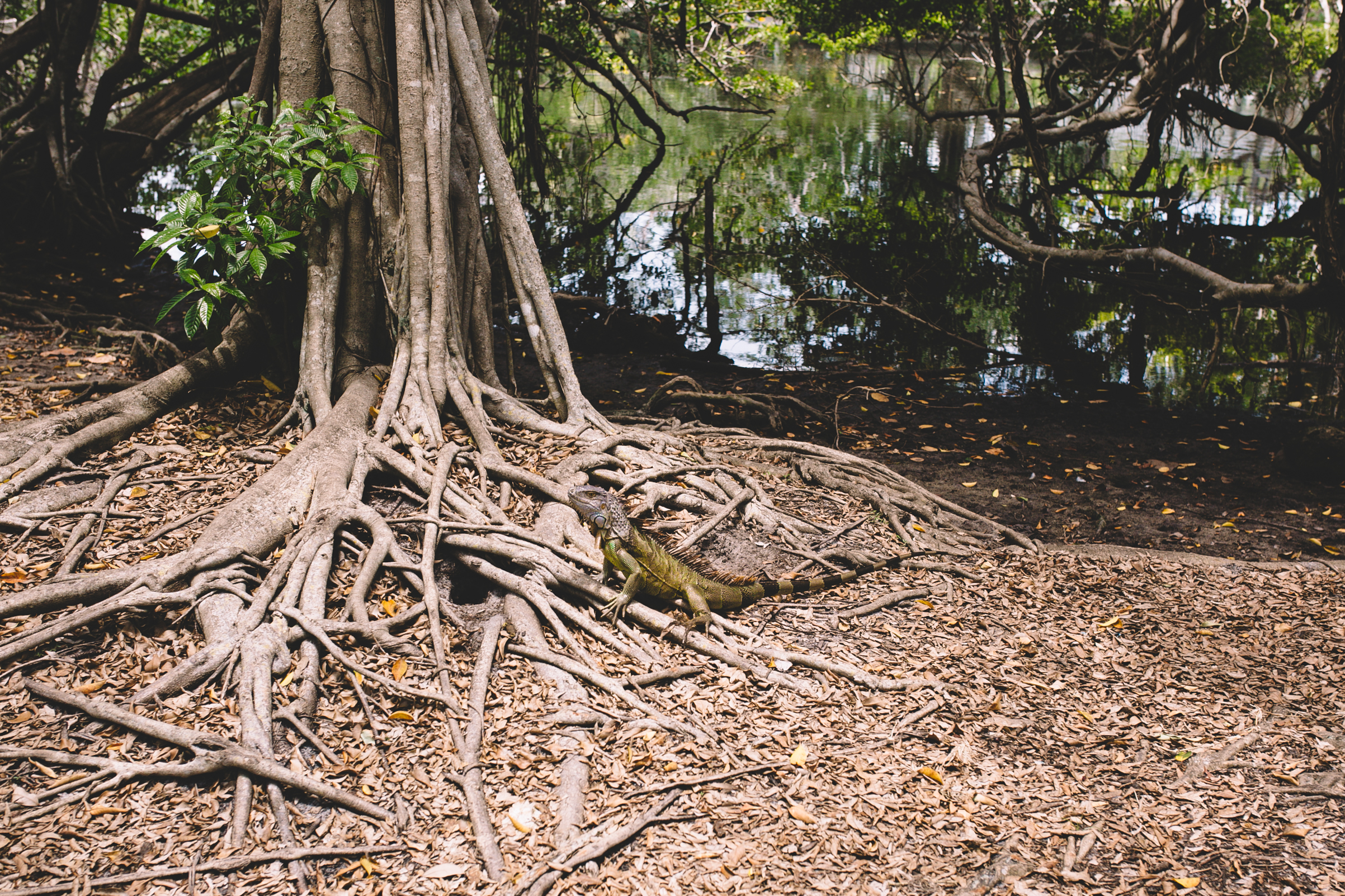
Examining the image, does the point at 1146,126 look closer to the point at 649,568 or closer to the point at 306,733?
the point at 649,568

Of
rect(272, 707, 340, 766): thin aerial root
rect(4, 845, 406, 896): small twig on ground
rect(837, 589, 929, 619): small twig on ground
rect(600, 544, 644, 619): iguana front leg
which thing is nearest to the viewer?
rect(4, 845, 406, 896): small twig on ground

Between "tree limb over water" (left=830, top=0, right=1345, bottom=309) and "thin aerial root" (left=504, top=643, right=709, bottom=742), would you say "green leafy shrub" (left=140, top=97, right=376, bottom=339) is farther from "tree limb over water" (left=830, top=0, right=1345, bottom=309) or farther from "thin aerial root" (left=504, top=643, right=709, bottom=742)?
"tree limb over water" (left=830, top=0, right=1345, bottom=309)

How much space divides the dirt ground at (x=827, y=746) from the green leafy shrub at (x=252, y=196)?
0.83 meters

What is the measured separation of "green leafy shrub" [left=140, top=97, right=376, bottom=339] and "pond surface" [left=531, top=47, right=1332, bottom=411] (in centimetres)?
590

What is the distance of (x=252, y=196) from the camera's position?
15.8 feet

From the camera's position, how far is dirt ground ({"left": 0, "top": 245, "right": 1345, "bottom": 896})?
276 centimetres

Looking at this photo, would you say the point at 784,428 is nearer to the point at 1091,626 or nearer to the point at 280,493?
the point at 1091,626

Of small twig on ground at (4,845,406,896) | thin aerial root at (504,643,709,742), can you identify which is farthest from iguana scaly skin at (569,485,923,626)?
small twig on ground at (4,845,406,896)

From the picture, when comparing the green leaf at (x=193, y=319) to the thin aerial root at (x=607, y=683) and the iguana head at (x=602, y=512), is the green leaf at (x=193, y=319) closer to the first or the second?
the iguana head at (x=602, y=512)

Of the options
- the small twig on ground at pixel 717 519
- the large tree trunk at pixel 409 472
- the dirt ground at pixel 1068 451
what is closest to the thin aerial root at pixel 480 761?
the large tree trunk at pixel 409 472

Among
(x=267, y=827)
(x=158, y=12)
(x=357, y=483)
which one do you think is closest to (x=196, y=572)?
(x=357, y=483)

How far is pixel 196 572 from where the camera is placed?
354 cm

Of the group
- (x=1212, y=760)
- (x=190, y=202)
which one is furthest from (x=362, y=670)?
(x=1212, y=760)

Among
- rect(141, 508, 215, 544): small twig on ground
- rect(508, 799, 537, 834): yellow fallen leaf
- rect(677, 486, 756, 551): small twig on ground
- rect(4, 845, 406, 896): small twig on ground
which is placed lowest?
rect(508, 799, 537, 834): yellow fallen leaf
